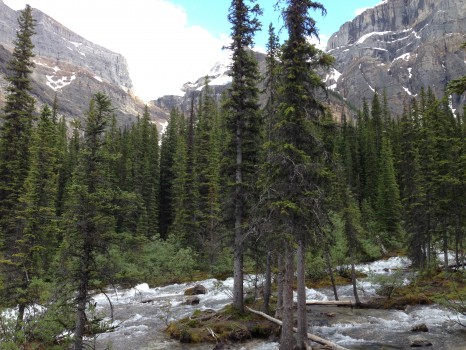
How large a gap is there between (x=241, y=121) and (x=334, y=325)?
1281 centimetres

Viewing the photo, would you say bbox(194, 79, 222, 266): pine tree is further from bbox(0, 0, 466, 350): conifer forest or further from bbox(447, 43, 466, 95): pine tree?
bbox(447, 43, 466, 95): pine tree

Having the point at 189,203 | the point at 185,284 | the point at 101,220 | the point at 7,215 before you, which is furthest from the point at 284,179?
the point at 189,203

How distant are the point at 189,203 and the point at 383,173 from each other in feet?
110

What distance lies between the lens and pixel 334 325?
72.6 feet

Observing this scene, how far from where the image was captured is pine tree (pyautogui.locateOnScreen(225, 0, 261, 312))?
22.3 metres

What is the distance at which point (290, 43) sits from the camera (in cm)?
1680

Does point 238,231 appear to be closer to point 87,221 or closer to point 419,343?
point 87,221

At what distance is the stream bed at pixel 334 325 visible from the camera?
18688 mm

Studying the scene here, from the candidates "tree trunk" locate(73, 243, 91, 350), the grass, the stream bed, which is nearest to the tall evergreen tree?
the stream bed

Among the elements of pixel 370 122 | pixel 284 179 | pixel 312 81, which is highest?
pixel 370 122

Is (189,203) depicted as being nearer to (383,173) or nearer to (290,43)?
(383,173)

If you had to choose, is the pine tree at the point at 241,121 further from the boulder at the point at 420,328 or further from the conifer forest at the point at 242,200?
the boulder at the point at 420,328

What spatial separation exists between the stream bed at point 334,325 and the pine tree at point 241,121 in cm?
473

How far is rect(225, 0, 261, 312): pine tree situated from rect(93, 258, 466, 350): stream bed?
4730mm
